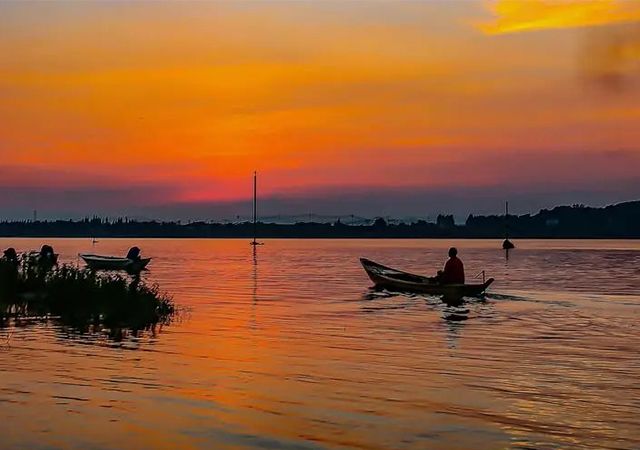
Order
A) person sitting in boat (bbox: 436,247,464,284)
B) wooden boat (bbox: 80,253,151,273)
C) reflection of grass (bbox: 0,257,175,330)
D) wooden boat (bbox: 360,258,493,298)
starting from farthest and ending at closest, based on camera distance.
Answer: wooden boat (bbox: 80,253,151,273) < wooden boat (bbox: 360,258,493,298) < person sitting in boat (bbox: 436,247,464,284) < reflection of grass (bbox: 0,257,175,330)

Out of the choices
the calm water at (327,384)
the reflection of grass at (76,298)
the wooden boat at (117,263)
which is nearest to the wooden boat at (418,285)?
the calm water at (327,384)

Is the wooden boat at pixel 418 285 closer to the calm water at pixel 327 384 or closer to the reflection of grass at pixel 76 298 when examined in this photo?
the calm water at pixel 327 384

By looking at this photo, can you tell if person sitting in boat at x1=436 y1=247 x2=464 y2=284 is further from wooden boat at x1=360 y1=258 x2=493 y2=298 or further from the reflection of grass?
the reflection of grass

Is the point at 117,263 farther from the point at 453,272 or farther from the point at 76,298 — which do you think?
the point at 76,298

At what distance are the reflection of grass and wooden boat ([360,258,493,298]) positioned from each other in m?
15.9

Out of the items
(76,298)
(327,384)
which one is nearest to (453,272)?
(76,298)

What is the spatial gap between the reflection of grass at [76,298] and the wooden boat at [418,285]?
15.9 m

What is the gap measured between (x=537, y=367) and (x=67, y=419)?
1220 centimetres

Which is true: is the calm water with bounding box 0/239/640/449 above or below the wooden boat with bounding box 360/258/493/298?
below

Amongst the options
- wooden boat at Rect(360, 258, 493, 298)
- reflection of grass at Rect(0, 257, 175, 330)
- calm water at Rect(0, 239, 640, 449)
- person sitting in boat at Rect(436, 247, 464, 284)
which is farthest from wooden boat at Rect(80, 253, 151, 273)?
reflection of grass at Rect(0, 257, 175, 330)

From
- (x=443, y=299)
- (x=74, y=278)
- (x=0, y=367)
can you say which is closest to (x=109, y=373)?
(x=0, y=367)

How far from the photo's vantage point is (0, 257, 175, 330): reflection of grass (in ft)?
94.8

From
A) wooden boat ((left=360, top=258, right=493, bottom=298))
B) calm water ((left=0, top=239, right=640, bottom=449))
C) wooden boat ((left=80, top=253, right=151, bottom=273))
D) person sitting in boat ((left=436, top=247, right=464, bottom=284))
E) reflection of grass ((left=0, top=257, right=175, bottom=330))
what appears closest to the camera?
calm water ((left=0, top=239, right=640, bottom=449))

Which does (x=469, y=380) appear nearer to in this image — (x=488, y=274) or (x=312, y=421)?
(x=312, y=421)
